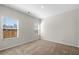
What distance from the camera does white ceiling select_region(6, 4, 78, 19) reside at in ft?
7.04

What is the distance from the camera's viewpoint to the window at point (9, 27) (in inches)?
83.7

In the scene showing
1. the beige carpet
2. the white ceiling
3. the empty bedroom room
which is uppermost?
the white ceiling

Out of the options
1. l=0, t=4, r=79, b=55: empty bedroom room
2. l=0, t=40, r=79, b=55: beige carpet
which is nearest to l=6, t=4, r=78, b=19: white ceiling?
l=0, t=4, r=79, b=55: empty bedroom room

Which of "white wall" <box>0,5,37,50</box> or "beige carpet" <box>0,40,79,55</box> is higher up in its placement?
"white wall" <box>0,5,37,50</box>

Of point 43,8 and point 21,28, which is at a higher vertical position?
point 43,8

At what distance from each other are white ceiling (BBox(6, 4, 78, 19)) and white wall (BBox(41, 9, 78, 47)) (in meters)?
0.09

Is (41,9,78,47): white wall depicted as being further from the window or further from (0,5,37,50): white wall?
the window

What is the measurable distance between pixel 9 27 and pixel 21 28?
0.27m

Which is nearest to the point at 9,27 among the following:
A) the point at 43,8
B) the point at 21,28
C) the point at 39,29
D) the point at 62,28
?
the point at 21,28

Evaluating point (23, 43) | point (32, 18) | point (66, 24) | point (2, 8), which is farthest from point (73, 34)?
point (2, 8)

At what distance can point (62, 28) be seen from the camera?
2.26 metres

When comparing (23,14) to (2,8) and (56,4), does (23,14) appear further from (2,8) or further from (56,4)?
(56,4)

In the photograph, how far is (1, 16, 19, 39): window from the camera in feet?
6.97

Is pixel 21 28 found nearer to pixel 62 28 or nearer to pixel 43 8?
pixel 43 8
